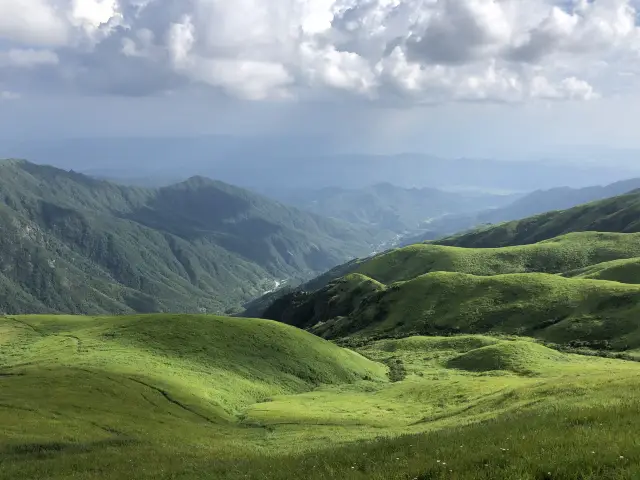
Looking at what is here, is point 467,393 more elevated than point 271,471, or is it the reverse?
point 271,471

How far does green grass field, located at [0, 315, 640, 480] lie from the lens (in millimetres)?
16844

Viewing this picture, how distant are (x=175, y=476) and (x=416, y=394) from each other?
163 feet

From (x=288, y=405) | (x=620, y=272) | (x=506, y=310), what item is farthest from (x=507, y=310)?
(x=288, y=405)

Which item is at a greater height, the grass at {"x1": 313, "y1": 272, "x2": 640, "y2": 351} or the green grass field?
the green grass field

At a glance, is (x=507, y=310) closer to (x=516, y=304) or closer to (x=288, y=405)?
(x=516, y=304)

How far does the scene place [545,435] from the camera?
55.1ft

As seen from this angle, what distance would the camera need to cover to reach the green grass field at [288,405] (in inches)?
663

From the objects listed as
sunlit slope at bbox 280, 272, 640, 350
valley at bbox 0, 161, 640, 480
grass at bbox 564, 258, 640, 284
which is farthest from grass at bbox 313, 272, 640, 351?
grass at bbox 564, 258, 640, 284

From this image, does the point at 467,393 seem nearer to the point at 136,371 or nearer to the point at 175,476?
the point at 136,371

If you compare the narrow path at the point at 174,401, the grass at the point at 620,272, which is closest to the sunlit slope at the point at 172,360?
the narrow path at the point at 174,401

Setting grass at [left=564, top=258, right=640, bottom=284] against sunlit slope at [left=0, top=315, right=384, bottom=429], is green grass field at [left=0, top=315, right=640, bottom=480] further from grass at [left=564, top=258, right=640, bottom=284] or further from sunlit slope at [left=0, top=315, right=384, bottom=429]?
grass at [left=564, top=258, right=640, bottom=284]

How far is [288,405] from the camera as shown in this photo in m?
60.4

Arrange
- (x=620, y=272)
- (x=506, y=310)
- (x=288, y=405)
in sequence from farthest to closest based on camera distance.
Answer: (x=620, y=272) < (x=506, y=310) < (x=288, y=405)

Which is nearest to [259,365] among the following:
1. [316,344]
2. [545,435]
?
[316,344]
